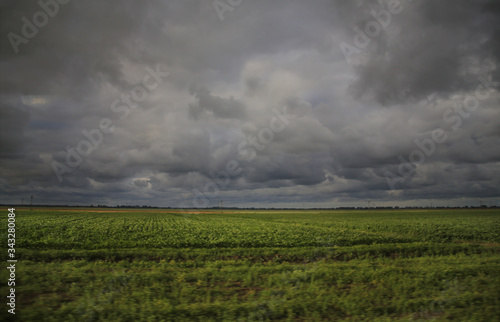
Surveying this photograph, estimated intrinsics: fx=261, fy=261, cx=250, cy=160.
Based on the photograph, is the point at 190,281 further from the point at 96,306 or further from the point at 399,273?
the point at 399,273

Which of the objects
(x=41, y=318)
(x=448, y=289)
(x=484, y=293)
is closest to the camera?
(x=41, y=318)

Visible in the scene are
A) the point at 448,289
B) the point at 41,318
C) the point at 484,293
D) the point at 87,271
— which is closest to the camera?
the point at 41,318

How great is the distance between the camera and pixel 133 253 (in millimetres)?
18859

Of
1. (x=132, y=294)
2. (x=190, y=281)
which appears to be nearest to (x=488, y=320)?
(x=190, y=281)

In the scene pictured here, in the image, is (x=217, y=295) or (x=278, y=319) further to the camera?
(x=217, y=295)

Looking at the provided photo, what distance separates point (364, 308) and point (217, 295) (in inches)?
219

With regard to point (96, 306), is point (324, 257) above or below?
below

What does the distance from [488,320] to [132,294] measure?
39.8ft

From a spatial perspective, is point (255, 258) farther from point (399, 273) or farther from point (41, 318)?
point (41, 318)

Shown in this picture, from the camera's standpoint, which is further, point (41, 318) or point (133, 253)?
point (133, 253)

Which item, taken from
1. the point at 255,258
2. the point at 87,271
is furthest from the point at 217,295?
the point at 255,258

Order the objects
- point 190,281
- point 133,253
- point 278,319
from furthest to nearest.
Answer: point 133,253, point 190,281, point 278,319

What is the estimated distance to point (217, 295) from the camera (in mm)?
10656

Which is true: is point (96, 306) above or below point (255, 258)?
above
